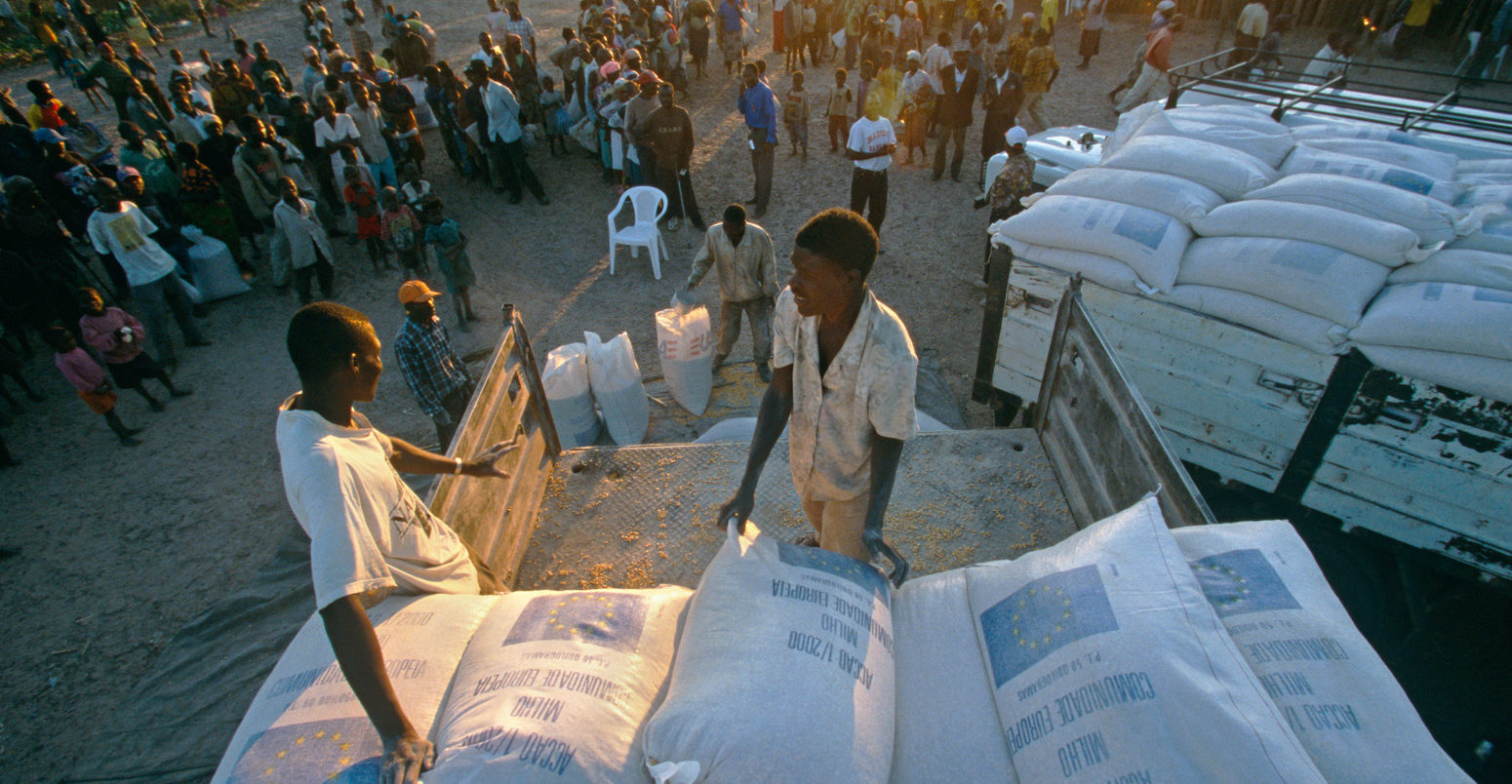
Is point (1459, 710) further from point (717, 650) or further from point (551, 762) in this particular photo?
point (551, 762)

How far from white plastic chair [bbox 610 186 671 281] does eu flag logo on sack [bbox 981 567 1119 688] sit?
587cm

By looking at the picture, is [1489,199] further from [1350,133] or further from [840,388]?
[840,388]

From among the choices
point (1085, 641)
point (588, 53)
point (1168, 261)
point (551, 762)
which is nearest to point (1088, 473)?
point (1085, 641)

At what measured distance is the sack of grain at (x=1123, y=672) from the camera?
143 centimetres

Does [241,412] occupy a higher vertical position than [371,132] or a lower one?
lower

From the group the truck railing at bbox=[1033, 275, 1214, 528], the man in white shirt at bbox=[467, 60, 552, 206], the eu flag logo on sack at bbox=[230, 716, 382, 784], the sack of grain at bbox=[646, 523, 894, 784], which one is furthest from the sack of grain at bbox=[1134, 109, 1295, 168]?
the man in white shirt at bbox=[467, 60, 552, 206]

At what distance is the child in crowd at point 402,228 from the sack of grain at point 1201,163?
621 centimetres

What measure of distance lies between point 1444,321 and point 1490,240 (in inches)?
37.7

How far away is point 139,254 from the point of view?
5840 millimetres

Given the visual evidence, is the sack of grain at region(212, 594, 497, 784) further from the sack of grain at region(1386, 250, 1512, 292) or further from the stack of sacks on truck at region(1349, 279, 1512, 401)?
the sack of grain at region(1386, 250, 1512, 292)

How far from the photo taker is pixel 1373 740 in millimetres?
1455

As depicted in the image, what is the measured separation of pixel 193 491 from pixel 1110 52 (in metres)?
15.0

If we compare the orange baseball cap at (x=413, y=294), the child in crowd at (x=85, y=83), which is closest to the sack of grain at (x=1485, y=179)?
the orange baseball cap at (x=413, y=294)

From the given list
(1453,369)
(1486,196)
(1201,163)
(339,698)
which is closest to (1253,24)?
(1486,196)
